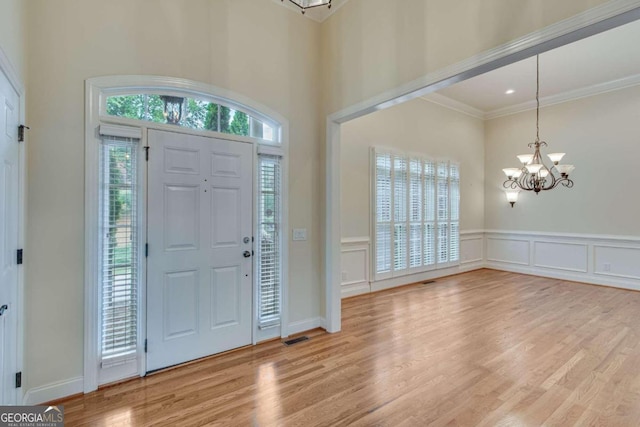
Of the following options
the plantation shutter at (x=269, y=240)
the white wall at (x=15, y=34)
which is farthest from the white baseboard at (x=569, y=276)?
the white wall at (x=15, y=34)

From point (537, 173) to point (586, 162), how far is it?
6.75ft

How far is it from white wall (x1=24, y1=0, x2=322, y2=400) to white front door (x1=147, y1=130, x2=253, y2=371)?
54cm

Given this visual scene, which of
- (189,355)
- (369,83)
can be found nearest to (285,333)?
(189,355)

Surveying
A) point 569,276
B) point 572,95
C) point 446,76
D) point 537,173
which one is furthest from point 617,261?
point 446,76

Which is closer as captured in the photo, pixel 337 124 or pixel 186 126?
pixel 186 126

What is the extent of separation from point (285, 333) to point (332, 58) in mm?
3345

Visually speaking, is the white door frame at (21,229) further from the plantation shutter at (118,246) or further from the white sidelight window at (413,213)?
the white sidelight window at (413,213)

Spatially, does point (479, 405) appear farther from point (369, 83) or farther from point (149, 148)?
point (149, 148)

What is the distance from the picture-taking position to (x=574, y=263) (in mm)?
5973

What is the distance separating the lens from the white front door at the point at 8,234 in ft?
5.61

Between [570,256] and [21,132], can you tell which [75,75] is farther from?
[570,256]

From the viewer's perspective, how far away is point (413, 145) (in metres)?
5.83

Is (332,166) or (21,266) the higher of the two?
(332,166)

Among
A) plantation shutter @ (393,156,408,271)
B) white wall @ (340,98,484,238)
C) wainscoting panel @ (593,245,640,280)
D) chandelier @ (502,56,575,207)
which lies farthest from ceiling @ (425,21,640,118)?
wainscoting panel @ (593,245,640,280)
